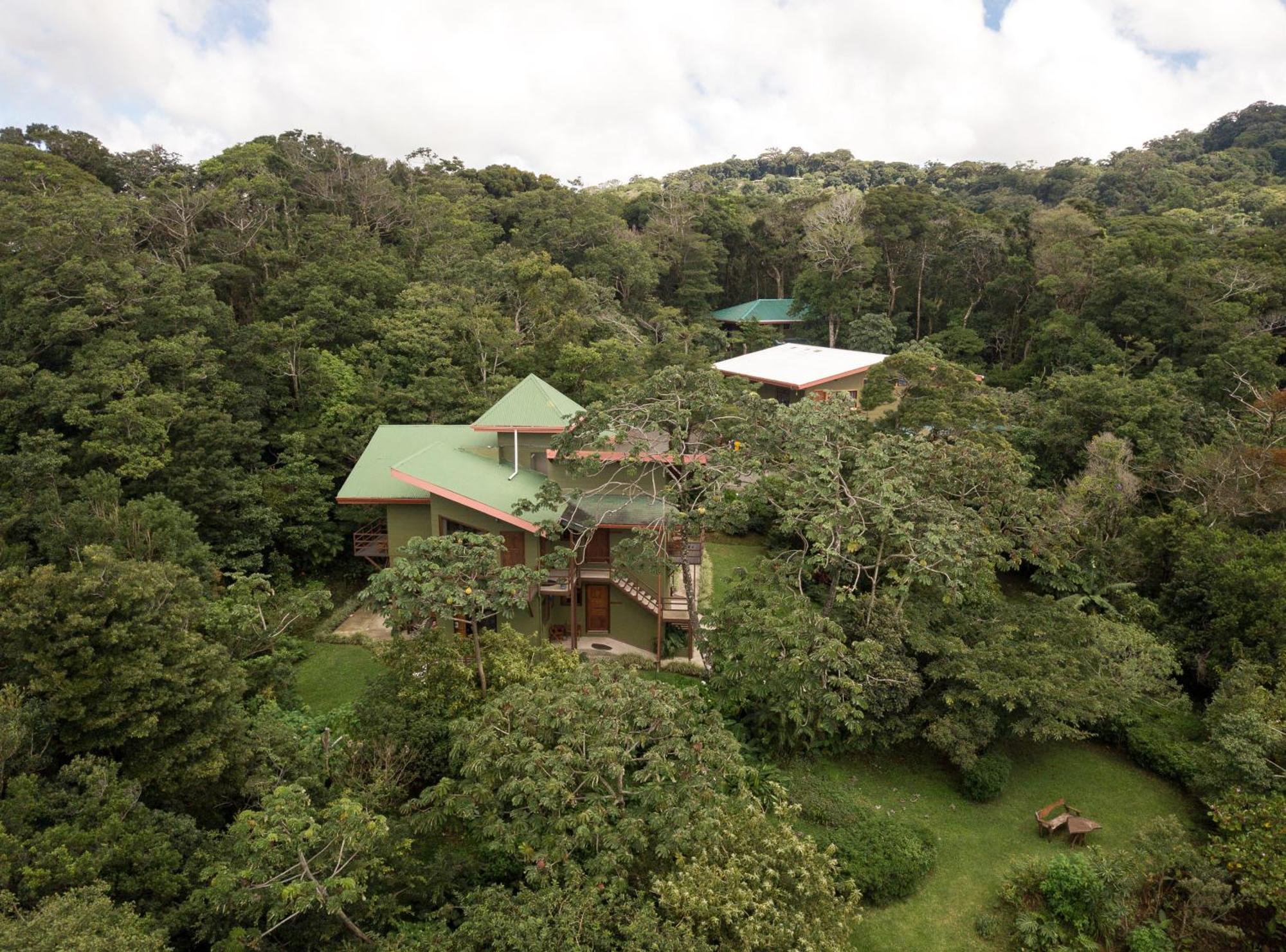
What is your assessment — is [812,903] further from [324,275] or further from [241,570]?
[324,275]

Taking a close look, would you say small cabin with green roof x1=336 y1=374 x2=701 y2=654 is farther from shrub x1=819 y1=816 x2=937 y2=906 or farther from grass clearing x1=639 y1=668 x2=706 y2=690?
shrub x1=819 y1=816 x2=937 y2=906

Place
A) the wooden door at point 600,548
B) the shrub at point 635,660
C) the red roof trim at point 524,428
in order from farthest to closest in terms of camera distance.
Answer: the red roof trim at point 524,428 → the wooden door at point 600,548 → the shrub at point 635,660

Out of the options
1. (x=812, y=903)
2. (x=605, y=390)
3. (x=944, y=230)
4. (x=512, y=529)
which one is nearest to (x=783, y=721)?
(x=812, y=903)

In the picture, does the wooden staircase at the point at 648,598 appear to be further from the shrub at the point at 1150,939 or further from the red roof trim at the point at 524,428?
the shrub at the point at 1150,939

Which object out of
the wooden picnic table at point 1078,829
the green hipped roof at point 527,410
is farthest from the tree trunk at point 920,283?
the wooden picnic table at point 1078,829

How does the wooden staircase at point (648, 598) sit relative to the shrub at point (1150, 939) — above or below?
above

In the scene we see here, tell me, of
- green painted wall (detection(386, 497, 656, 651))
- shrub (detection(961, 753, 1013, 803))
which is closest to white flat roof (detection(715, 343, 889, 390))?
green painted wall (detection(386, 497, 656, 651))
